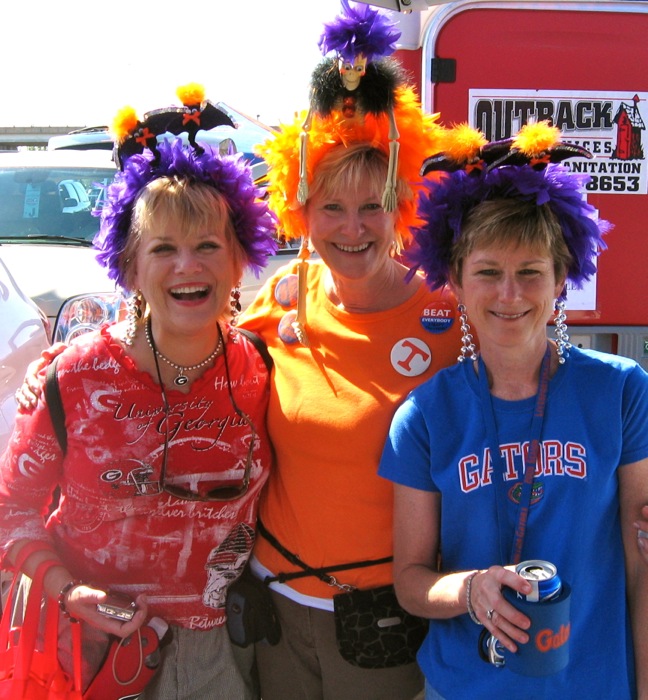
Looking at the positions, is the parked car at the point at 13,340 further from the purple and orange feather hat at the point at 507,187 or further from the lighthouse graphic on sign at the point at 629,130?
the lighthouse graphic on sign at the point at 629,130

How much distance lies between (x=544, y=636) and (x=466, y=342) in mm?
797

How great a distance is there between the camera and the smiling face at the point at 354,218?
232 centimetres

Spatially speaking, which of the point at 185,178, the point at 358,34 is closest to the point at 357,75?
the point at 358,34

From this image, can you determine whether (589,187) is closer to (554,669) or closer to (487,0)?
(487,0)

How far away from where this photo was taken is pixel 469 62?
387 centimetres

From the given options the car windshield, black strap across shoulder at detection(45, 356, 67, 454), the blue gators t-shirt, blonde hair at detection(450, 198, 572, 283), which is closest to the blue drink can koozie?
the blue gators t-shirt

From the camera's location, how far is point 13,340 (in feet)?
8.93

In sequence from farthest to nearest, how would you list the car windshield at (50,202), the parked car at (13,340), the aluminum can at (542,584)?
the car windshield at (50,202) < the parked car at (13,340) < the aluminum can at (542,584)

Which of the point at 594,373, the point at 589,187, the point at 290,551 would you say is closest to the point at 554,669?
the point at 594,373

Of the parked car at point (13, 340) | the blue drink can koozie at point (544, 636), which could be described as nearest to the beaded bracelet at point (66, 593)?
the parked car at point (13, 340)

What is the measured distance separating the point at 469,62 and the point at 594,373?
250cm

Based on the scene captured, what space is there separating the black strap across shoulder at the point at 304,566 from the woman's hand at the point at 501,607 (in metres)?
0.50

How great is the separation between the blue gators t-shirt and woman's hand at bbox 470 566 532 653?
195mm

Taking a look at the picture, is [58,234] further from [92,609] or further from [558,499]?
[558,499]
